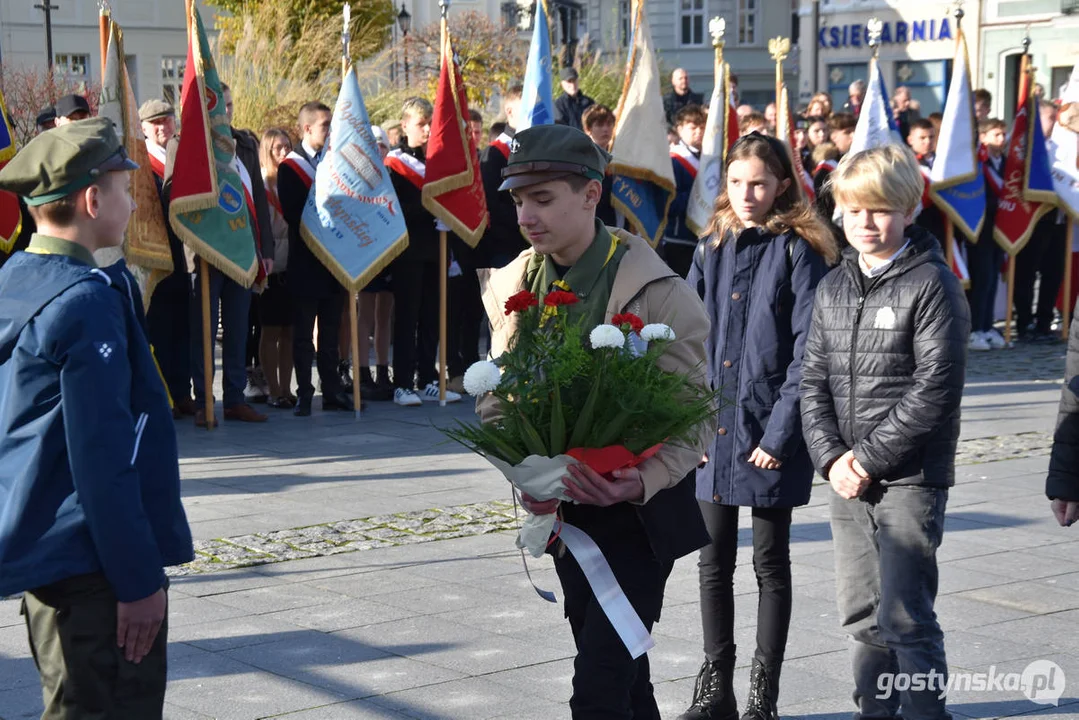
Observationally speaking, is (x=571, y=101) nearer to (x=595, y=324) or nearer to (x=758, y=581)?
(x=758, y=581)

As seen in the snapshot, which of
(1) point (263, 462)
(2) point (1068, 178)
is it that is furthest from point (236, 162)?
(2) point (1068, 178)

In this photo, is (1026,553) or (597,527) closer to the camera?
(597,527)

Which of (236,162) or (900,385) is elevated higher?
(236,162)

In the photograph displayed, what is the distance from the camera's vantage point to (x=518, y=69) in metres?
29.8

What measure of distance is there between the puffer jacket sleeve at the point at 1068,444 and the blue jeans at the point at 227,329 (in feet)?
25.4

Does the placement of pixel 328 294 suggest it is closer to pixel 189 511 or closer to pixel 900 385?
pixel 189 511

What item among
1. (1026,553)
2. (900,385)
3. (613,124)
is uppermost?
(613,124)

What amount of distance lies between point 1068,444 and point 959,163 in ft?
36.0

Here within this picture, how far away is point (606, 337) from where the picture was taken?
3633 millimetres

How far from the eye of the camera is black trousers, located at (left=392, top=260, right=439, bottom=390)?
478 inches

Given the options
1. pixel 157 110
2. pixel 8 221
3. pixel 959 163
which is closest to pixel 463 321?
pixel 157 110

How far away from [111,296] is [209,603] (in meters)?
3.23

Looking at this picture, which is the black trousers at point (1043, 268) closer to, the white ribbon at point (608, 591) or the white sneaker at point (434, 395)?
the white sneaker at point (434, 395)

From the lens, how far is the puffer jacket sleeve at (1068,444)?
452 centimetres
